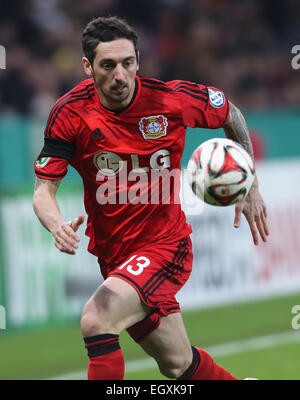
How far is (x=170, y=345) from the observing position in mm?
5391

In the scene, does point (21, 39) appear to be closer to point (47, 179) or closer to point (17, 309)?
point (17, 309)

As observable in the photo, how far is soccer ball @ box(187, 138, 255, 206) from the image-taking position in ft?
16.3

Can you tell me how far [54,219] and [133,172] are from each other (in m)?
0.71

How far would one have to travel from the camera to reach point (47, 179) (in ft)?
17.1

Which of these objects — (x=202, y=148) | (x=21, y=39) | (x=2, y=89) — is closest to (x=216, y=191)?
(x=202, y=148)

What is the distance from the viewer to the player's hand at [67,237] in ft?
15.4

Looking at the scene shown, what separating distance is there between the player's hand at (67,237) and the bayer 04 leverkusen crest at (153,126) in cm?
93
